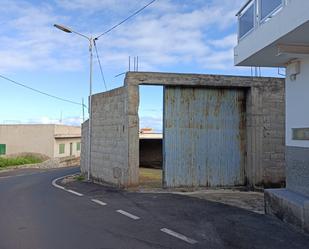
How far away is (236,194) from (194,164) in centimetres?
220

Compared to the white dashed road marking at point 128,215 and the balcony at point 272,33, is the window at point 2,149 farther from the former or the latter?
the balcony at point 272,33

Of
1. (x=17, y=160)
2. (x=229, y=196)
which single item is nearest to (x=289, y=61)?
(x=229, y=196)

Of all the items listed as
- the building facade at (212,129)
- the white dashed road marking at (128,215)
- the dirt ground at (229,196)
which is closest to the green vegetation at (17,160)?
the building facade at (212,129)

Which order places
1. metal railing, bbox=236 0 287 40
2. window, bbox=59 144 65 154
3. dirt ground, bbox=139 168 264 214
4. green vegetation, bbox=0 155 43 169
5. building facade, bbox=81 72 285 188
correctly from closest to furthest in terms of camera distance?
metal railing, bbox=236 0 287 40 → dirt ground, bbox=139 168 264 214 → building facade, bbox=81 72 285 188 → green vegetation, bbox=0 155 43 169 → window, bbox=59 144 65 154

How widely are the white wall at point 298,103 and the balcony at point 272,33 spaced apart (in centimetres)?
46

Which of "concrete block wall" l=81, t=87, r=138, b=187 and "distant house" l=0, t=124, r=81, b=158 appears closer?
"concrete block wall" l=81, t=87, r=138, b=187

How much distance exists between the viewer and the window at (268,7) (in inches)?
336

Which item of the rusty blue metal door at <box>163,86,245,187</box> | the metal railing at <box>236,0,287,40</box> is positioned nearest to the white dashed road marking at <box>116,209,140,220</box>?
the rusty blue metal door at <box>163,86,245,187</box>

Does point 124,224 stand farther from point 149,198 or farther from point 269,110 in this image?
point 269,110

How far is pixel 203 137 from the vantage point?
1455 centimetres

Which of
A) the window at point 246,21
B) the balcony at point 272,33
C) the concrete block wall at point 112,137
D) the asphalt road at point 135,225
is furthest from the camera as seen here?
the concrete block wall at point 112,137

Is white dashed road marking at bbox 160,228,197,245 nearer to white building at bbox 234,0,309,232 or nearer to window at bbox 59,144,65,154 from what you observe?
white building at bbox 234,0,309,232

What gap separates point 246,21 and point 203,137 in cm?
538

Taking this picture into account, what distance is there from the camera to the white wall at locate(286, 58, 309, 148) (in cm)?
891
